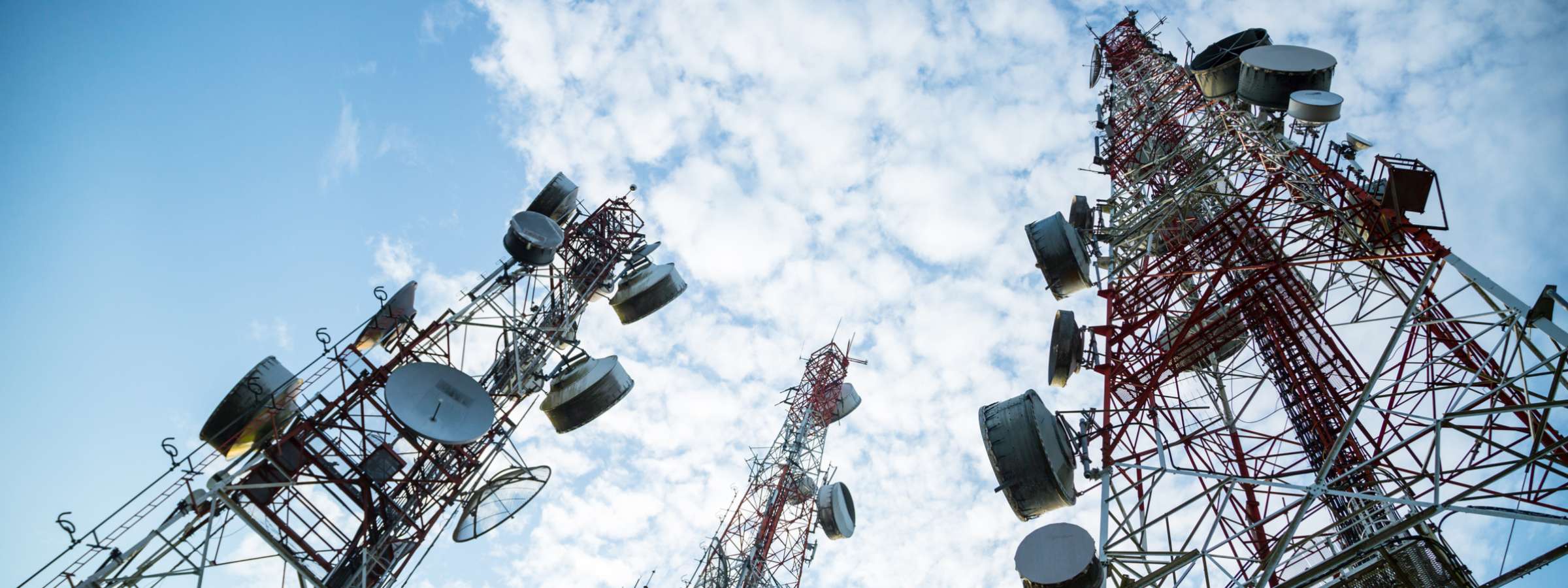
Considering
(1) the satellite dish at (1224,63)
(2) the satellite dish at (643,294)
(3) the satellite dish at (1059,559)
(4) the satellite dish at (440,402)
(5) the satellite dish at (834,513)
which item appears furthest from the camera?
(5) the satellite dish at (834,513)

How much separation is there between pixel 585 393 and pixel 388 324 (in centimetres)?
457

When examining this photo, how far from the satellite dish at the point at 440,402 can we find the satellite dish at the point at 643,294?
6020mm

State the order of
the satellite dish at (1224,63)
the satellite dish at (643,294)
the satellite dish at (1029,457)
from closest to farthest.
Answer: the satellite dish at (1029,457)
the satellite dish at (1224,63)
the satellite dish at (643,294)

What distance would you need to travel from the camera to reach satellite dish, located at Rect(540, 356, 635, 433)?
62.5 ft

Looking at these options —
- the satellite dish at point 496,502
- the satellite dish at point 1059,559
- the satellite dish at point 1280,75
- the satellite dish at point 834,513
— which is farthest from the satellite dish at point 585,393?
the satellite dish at point 1280,75

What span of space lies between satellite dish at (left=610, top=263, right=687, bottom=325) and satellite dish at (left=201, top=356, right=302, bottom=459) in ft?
28.0

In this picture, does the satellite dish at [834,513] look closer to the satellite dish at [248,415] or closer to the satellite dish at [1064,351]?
the satellite dish at [1064,351]

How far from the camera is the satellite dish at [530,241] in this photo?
1977cm

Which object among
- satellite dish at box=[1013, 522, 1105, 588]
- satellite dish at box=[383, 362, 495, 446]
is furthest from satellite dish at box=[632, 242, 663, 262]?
satellite dish at box=[1013, 522, 1105, 588]

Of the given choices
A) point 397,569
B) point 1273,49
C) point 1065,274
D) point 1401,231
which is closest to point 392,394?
point 397,569

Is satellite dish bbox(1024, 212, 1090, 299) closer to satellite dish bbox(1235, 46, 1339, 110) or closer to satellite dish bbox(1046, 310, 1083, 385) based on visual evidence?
satellite dish bbox(1046, 310, 1083, 385)

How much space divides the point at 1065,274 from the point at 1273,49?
23.4 feet

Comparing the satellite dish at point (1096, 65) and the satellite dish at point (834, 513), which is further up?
the satellite dish at point (1096, 65)

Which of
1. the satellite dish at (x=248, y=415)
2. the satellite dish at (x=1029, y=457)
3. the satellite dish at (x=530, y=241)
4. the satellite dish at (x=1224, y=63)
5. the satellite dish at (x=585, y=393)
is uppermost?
the satellite dish at (x=1224, y=63)
